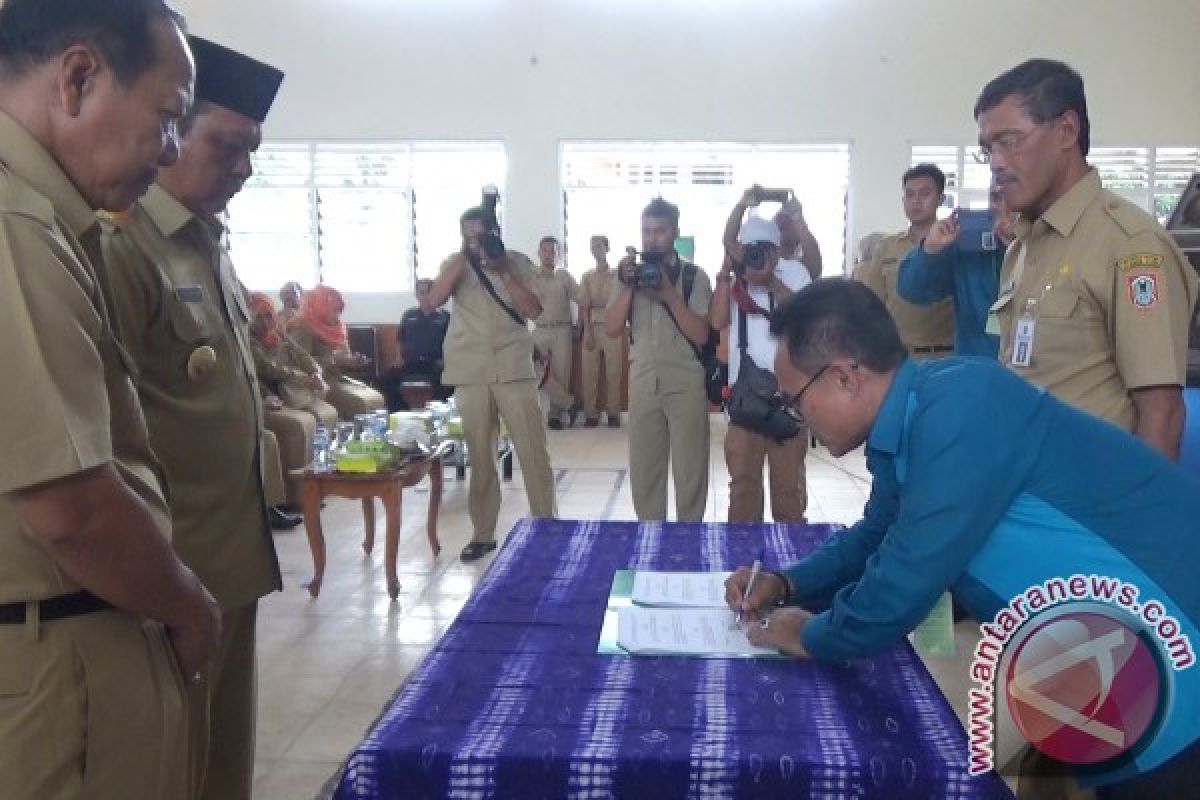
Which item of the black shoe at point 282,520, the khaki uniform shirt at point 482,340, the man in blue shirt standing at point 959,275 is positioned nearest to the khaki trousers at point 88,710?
the man in blue shirt standing at point 959,275

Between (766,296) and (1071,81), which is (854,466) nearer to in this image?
(766,296)

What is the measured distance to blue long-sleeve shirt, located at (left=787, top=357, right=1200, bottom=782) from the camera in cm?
111

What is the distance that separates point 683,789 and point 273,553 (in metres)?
0.94

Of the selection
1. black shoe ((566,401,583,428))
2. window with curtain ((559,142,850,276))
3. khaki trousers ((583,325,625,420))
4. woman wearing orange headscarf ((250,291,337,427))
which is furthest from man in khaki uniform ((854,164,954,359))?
window with curtain ((559,142,850,276))

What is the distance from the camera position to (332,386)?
20.4 feet

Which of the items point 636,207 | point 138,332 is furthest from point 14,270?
point 636,207

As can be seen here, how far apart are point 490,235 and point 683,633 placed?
281 centimetres

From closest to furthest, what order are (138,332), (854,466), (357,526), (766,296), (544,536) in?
(138,332) → (544,536) → (766,296) → (357,526) → (854,466)

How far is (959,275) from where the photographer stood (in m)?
2.43

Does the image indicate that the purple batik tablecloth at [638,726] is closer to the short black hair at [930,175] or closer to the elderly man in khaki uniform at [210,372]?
the elderly man in khaki uniform at [210,372]

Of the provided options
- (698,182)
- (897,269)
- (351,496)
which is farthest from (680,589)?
(698,182)

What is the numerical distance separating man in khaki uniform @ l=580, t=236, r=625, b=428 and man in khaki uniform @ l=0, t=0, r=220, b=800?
22.6 feet

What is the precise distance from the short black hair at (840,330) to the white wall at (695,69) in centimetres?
746

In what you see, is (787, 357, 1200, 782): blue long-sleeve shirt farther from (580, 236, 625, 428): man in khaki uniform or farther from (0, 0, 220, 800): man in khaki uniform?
(580, 236, 625, 428): man in khaki uniform
